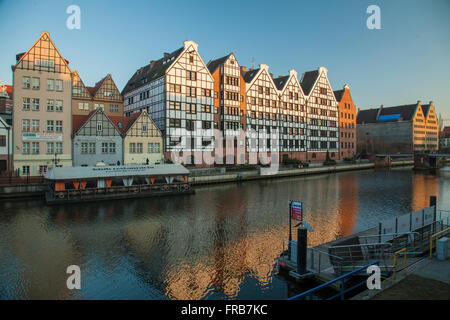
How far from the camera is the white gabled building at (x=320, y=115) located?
74.8 metres

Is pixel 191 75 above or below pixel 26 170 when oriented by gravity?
above

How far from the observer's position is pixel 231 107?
57.5m

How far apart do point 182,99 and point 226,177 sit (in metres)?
15.2

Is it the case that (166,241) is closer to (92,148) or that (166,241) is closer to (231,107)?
(92,148)

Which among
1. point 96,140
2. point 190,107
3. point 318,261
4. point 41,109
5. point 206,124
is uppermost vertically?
point 190,107

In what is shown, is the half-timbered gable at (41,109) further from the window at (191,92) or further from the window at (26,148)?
the window at (191,92)

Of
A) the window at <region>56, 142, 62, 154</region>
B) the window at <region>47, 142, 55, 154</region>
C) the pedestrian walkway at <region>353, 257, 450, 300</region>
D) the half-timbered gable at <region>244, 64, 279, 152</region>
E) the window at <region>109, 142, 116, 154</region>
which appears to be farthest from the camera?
the half-timbered gable at <region>244, 64, 279, 152</region>

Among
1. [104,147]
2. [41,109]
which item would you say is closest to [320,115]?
[104,147]

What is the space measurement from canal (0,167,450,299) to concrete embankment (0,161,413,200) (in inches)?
117

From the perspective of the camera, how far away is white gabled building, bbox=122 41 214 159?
4872 centimetres

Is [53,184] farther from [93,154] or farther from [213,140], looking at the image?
[213,140]

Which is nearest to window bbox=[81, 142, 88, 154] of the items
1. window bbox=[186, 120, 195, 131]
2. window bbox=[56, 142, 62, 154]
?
window bbox=[56, 142, 62, 154]

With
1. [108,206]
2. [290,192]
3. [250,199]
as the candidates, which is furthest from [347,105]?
[108,206]

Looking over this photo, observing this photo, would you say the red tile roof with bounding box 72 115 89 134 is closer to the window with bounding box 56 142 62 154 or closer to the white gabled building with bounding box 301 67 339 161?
the window with bounding box 56 142 62 154
